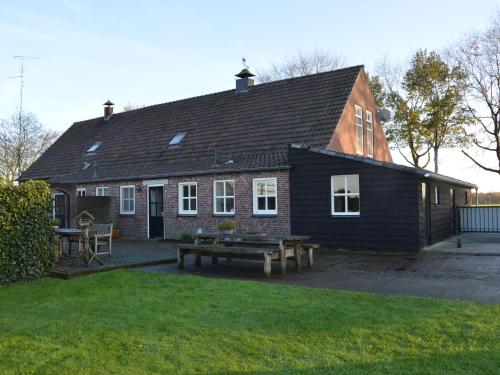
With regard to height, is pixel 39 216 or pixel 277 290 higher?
pixel 39 216

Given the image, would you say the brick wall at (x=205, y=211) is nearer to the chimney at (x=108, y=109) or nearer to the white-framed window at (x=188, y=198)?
the white-framed window at (x=188, y=198)

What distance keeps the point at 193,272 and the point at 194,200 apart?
8597mm

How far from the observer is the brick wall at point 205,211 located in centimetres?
1652

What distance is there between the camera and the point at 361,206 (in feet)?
48.7

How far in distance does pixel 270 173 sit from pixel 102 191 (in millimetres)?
9811

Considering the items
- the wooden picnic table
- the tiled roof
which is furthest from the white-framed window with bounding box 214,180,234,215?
the wooden picnic table

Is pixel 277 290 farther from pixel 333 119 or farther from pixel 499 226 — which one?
pixel 499 226

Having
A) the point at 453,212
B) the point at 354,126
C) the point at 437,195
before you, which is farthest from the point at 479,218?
the point at 354,126

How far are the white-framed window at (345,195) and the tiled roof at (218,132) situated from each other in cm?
202

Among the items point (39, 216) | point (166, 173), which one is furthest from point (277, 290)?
point (166, 173)

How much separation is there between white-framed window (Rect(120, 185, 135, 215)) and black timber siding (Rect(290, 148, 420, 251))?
8502 mm

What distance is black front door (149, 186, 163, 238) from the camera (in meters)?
20.3

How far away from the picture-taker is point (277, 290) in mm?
8039

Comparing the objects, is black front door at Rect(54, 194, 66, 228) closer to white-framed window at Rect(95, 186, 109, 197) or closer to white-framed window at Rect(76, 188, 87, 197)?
white-framed window at Rect(76, 188, 87, 197)
